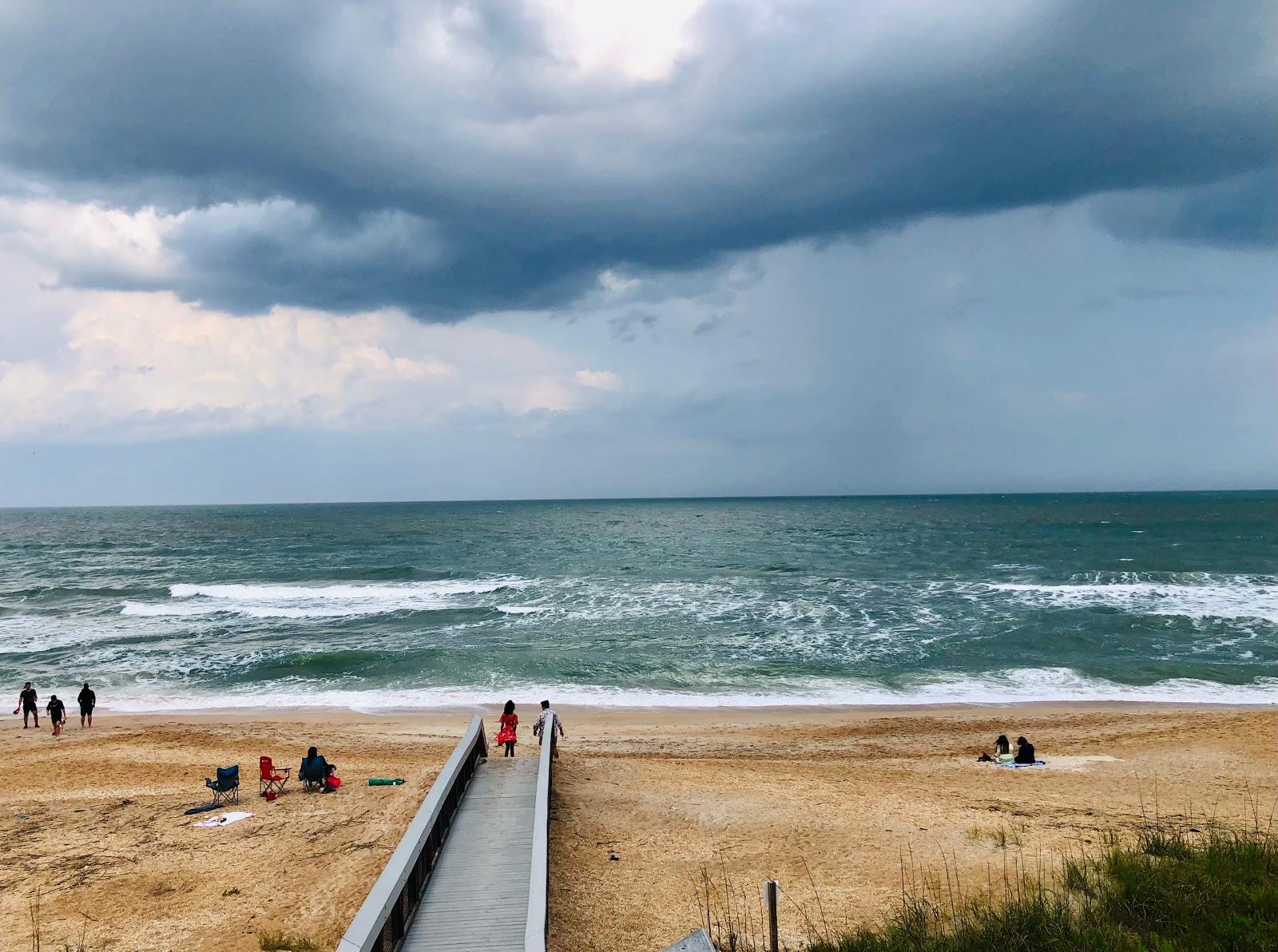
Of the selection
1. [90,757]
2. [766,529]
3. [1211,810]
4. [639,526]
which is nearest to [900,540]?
[766,529]

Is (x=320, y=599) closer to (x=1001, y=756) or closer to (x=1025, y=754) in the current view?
(x=1001, y=756)

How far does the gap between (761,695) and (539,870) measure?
1617cm

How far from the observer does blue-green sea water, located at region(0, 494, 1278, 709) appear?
24.4m

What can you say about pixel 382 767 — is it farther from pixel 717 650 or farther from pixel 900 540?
pixel 900 540

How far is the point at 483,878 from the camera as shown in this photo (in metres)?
8.73

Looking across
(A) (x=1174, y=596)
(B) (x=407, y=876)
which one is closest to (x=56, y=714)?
(B) (x=407, y=876)

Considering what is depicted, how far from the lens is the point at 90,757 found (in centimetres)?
1733

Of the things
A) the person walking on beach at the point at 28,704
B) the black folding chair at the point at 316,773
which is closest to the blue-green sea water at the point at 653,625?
the person walking on beach at the point at 28,704

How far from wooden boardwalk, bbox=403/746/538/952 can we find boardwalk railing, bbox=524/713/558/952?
0.61 feet

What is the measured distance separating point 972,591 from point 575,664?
25502 millimetres

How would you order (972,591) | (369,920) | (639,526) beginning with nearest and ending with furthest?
(369,920) → (972,591) → (639,526)

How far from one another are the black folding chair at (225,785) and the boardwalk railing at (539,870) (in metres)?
5.75

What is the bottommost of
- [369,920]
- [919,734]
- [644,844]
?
[919,734]

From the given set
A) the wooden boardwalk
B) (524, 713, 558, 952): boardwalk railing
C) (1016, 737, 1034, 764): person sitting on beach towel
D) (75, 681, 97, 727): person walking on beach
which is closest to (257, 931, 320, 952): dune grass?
the wooden boardwalk
